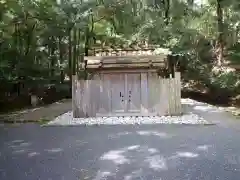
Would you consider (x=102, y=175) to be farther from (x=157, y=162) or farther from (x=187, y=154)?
(x=187, y=154)

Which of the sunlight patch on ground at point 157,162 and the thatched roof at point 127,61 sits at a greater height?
the thatched roof at point 127,61

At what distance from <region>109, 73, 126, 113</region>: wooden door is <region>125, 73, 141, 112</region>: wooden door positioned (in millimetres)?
194

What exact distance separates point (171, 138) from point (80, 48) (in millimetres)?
18481

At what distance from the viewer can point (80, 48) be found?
83.1 ft

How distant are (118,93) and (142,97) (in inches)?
37.1

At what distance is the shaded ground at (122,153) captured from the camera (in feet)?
16.5

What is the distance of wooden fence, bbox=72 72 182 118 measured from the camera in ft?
39.2

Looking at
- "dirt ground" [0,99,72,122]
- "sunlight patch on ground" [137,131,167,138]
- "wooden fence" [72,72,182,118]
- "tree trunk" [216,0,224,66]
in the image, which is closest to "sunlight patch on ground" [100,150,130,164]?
"sunlight patch on ground" [137,131,167,138]

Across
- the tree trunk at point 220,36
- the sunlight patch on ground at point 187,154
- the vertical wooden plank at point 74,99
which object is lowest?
the sunlight patch on ground at point 187,154

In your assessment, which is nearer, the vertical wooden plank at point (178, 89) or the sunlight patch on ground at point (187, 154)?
Answer: the sunlight patch on ground at point (187, 154)

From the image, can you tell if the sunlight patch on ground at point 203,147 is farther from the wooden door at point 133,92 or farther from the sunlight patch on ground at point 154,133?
the wooden door at point 133,92

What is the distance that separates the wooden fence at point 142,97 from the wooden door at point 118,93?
0.15 m

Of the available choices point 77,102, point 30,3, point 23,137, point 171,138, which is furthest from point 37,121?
point 30,3

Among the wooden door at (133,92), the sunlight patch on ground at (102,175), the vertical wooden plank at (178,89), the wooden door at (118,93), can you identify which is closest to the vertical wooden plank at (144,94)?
the wooden door at (133,92)
